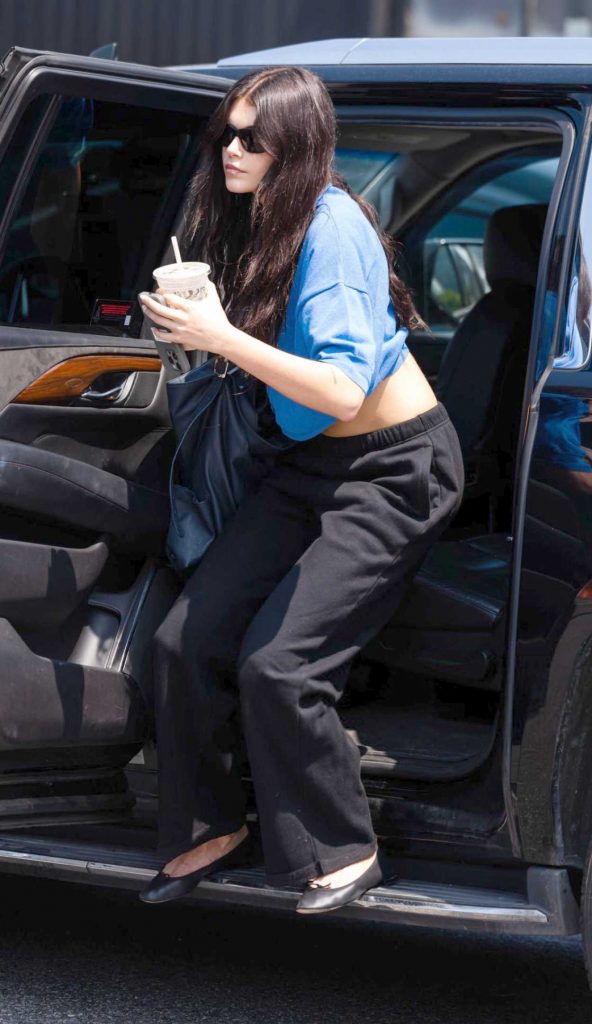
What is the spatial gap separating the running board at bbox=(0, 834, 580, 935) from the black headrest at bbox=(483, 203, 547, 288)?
1801 mm

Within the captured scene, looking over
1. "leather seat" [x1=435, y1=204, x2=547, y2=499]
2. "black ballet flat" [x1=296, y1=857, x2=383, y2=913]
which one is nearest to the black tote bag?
"black ballet flat" [x1=296, y1=857, x2=383, y2=913]

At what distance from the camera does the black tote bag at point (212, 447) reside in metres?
2.84

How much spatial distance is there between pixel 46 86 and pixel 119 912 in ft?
6.62

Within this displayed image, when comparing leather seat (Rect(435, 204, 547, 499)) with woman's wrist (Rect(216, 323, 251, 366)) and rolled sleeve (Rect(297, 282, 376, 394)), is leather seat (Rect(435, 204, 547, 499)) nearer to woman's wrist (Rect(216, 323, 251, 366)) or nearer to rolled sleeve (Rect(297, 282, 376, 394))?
rolled sleeve (Rect(297, 282, 376, 394))

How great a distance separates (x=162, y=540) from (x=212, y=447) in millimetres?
234

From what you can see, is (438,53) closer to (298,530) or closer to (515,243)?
(515,243)

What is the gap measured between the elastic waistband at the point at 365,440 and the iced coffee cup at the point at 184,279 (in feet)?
1.37

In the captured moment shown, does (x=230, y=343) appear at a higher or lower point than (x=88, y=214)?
lower

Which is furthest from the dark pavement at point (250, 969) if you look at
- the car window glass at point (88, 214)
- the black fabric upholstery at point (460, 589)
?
the car window glass at point (88, 214)

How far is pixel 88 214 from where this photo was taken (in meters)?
3.06

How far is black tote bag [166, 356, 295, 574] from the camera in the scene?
284 centimetres

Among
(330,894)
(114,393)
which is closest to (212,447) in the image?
(114,393)

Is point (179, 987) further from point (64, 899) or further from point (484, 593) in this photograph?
point (484, 593)

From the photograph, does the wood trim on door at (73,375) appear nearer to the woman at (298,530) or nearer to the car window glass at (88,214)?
the car window glass at (88,214)
